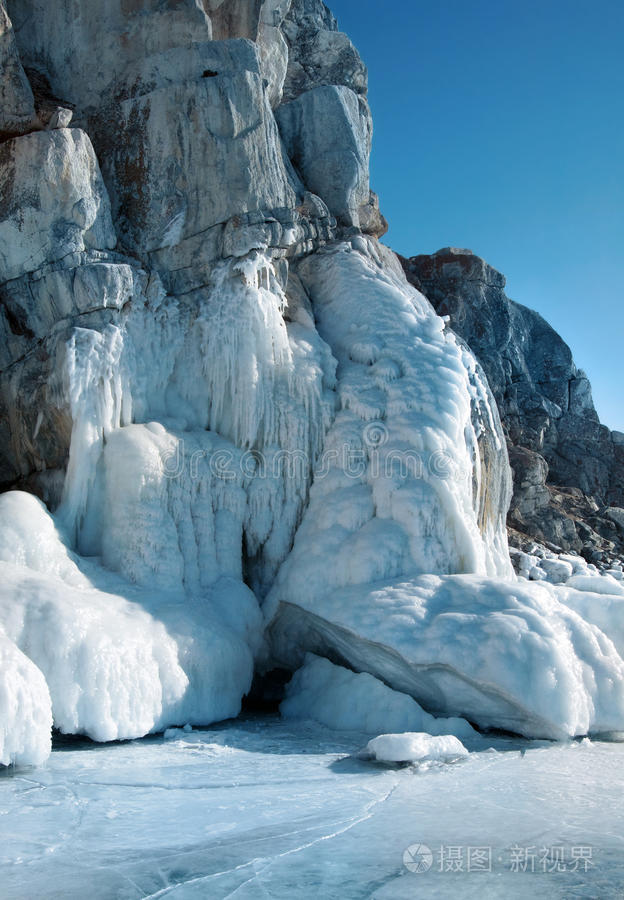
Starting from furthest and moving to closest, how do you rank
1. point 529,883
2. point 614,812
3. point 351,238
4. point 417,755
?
1. point 351,238
2. point 417,755
3. point 614,812
4. point 529,883

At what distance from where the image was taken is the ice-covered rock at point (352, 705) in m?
9.57

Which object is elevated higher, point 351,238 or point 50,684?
point 351,238

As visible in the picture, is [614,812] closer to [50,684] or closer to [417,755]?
[417,755]

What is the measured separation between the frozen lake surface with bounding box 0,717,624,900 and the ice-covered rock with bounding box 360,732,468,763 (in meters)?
0.17

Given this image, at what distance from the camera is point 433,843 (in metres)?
6.00

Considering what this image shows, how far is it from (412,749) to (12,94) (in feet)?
32.8

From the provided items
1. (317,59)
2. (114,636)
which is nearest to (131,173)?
(317,59)

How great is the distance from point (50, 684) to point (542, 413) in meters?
22.0

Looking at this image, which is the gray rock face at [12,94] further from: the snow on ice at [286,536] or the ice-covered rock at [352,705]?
the ice-covered rock at [352,705]

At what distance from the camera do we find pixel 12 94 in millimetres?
11891

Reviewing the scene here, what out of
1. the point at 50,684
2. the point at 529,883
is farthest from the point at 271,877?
the point at 50,684

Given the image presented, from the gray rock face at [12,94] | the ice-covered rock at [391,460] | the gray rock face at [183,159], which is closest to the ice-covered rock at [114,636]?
the ice-covered rock at [391,460]

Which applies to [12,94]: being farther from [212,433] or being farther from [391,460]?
[391,460]

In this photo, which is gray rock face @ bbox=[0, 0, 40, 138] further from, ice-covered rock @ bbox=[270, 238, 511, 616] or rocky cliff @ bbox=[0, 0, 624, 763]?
A: ice-covered rock @ bbox=[270, 238, 511, 616]
